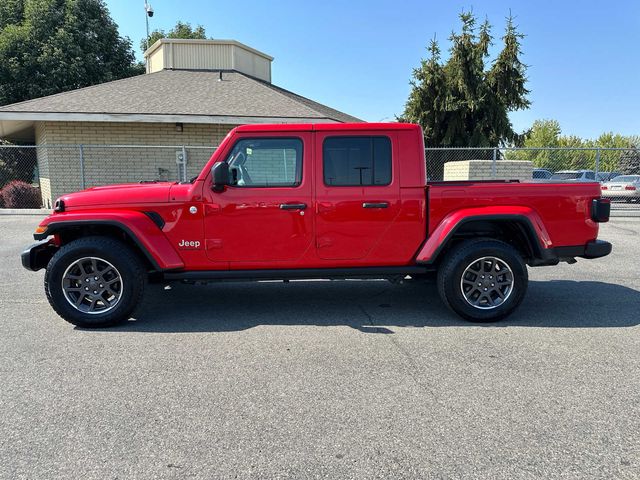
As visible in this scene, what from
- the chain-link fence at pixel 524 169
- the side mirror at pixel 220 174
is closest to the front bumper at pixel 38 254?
the side mirror at pixel 220 174

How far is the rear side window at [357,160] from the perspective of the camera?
4781mm

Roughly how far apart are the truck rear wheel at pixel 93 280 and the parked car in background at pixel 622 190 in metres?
20.0

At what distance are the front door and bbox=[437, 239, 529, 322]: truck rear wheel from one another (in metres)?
1.48

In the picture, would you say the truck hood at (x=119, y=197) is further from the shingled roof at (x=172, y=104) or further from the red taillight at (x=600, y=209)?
the shingled roof at (x=172, y=104)

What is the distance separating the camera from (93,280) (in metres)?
4.70

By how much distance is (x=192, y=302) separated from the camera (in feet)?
18.5

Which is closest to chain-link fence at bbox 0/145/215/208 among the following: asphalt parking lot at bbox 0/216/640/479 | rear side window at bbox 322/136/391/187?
asphalt parking lot at bbox 0/216/640/479

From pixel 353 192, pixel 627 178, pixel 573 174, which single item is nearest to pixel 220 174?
pixel 353 192

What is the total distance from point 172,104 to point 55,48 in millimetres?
13724

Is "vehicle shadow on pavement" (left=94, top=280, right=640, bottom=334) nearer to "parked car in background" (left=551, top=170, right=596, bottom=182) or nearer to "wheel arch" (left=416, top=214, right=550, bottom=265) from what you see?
"wheel arch" (left=416, top=214, right=550, bottom=265)

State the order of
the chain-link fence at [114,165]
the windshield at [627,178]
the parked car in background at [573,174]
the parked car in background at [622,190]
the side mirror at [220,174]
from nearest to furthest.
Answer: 1. the side mirror at [220,174]
2. the chain-link fence at [114,165]
3. the parked car in background at [573,174]
4. the parked car in background at [622,190]
5. the windshield at [627,178]

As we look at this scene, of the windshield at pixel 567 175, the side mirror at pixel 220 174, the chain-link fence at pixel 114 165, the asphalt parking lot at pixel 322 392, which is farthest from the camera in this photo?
the windshield at pixel 567 175

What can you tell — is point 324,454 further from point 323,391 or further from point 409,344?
A: point 409,344

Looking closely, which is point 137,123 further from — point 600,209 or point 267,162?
point 600,209
